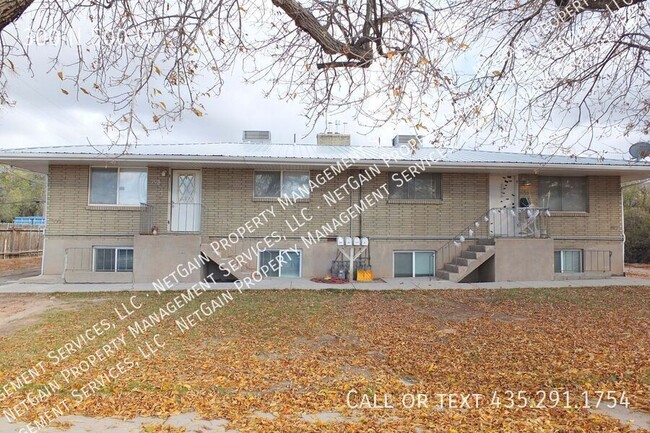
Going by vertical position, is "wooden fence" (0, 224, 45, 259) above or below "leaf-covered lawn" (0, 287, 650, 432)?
above

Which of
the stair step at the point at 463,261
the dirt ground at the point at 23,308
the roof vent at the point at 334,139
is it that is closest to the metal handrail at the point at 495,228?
the stair step at the point at 463,261

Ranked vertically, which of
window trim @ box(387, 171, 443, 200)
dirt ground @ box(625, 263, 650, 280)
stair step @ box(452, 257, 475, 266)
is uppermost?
window trim @ box(387, 171, 443, 200)

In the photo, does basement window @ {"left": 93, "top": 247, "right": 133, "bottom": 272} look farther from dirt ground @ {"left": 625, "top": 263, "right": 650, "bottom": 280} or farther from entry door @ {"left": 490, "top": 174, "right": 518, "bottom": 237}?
dirt ground @ {"left": 625, "top": 263, "right": 650, "bottom": 280}

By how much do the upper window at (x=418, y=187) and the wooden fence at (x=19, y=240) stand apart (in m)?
15.9

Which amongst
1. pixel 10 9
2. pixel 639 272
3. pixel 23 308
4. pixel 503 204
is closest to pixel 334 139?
pixel 503 204

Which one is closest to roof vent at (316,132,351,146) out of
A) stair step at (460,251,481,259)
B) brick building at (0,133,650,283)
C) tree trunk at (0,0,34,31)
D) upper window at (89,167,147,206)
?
brick building at (0,133,650,283)

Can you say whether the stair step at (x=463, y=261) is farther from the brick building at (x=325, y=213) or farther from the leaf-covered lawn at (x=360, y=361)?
the leaf-covered lawn at (x=360, y=361)

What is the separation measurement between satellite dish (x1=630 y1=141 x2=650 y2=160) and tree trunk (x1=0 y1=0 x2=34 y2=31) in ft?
26.3

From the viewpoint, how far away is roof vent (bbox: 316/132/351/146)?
16422 millimetres

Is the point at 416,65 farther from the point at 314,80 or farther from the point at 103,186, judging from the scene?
the point at 103,186

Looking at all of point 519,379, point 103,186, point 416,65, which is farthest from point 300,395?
point 103,186

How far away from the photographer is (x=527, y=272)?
12102 mm

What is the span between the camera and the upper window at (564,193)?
13531 mm

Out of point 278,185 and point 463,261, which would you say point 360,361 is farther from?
point 278,185
